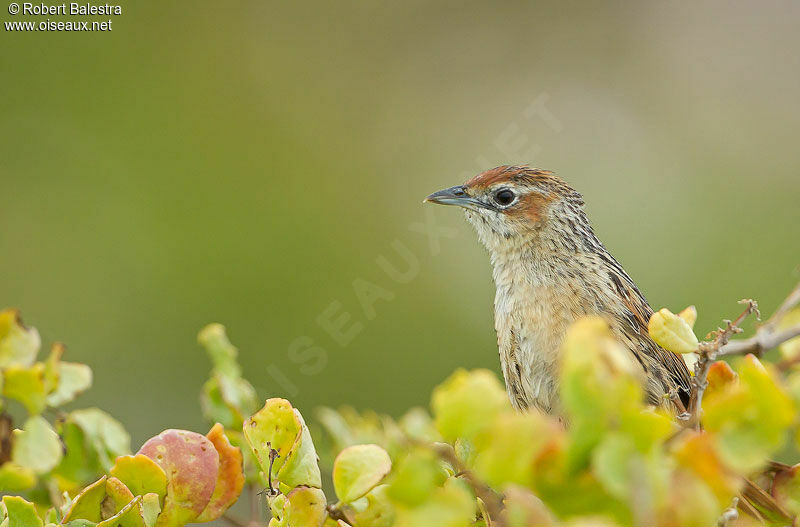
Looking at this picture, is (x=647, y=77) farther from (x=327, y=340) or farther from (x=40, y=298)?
(x=40, y=298)

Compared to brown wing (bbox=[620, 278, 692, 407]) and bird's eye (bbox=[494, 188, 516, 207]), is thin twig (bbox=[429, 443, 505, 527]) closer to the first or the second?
brown wing (bbox=[620, 278, 692, 407])

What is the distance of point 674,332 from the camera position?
1.24 meters

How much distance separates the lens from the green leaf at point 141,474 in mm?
1354

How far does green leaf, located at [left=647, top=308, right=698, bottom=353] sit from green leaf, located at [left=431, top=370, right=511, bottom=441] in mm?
478

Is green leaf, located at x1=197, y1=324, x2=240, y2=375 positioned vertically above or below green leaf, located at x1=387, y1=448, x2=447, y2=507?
above

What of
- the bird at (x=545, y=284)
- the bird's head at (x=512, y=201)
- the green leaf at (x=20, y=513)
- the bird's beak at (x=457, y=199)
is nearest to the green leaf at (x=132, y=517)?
the green leaf at (x=20, y=513)

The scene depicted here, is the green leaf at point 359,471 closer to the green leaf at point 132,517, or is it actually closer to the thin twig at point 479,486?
the thin twig at point 479,486

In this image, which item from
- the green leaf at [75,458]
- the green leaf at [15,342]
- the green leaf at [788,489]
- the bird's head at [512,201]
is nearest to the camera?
the green leaf at [788,489]

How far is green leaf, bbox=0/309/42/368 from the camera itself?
4.37ft

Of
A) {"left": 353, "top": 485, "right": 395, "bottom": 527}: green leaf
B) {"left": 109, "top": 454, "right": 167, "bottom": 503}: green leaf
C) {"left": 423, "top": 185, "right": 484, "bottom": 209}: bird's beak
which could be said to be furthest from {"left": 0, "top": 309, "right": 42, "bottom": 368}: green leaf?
{"left": 423, "top": 185, "right": 484, "bottom": 209}: bird's beak

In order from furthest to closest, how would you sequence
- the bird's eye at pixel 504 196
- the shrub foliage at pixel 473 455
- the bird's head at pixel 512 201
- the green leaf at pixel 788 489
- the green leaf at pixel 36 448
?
the bird's eye at pixel 504 196
the bird's head at pixel 512 201
the green leaf at pixel 36 448
the green leaf at pixel 788 489
the shrub foliage at pixel 473 455

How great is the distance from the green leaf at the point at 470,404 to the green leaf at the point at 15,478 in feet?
2.36

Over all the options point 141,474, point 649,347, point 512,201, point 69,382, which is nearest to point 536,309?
point 649,347

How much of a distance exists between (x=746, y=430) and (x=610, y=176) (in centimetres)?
680
